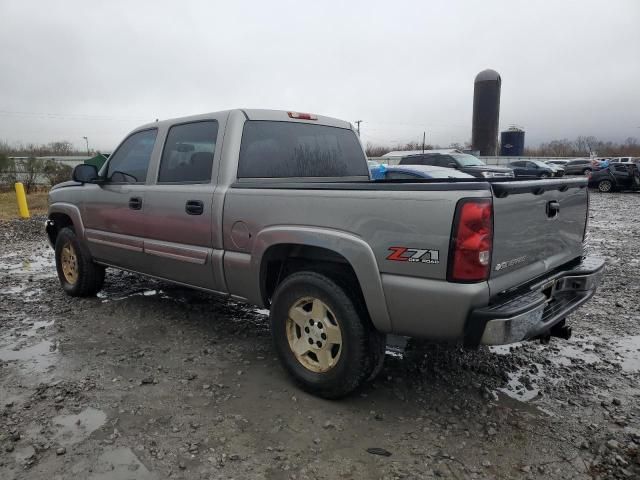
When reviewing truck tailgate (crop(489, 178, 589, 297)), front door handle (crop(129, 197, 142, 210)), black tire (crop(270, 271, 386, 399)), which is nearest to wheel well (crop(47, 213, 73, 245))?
front door handle (crop(129, 197, 142, 210))

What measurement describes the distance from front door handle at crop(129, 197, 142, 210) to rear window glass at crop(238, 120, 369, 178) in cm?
122

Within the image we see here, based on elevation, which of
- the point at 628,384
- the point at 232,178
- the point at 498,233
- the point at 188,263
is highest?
the point at 232,178

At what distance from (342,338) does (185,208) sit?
1.80 meters

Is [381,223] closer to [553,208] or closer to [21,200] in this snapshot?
[553,208]

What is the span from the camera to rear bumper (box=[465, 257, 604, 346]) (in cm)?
251

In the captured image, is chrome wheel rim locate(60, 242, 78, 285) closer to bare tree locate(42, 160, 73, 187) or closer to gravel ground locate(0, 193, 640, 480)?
gravel ground locate(0, 193, 640, 480)

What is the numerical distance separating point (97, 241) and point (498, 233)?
4.12m

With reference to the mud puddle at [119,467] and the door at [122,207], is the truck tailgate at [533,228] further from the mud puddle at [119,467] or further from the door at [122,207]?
the door at [122,207]

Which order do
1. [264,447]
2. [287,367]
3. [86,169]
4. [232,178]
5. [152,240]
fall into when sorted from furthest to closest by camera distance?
[86,169], [152,240], [232,178], [287,367], [264,447]

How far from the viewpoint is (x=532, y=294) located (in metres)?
2.83

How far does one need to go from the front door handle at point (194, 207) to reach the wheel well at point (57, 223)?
8.17 feet

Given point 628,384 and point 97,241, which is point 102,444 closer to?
point 97,241

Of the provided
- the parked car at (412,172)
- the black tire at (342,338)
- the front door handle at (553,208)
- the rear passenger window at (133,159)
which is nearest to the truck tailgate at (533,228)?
the front door handle at (553,208)

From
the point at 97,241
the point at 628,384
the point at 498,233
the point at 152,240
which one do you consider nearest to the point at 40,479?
the point at 152,240
